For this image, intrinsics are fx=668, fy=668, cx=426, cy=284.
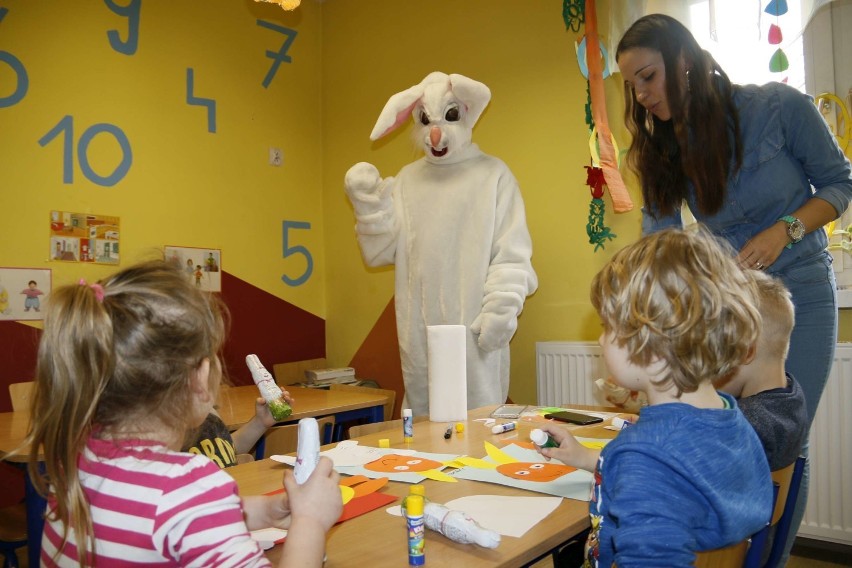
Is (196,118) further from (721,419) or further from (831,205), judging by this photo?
(721,419)

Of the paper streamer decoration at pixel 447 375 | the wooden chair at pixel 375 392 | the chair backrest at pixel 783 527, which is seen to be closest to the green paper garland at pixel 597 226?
the wooden chair at pixel 375 392

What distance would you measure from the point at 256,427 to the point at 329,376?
1.94 metres

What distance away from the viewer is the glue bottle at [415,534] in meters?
0.80

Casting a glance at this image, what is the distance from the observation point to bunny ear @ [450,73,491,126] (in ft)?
8.53

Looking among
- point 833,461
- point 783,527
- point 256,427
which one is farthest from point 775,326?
point 833,461

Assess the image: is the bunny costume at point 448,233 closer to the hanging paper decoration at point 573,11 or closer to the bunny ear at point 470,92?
the bunny ear at point 470,92

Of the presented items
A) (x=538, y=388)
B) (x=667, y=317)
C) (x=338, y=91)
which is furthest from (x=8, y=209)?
(x=667, y=317)

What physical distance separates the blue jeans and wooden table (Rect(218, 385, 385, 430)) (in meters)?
1.59

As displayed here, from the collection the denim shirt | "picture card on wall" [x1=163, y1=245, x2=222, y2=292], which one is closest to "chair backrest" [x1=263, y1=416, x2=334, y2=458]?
the denim shirt

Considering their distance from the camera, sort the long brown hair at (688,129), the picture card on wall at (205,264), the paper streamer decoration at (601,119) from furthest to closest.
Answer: the picture card on wall at (205,264), the paper streamer decoration at (601,119), the long brown hair at (688,129)

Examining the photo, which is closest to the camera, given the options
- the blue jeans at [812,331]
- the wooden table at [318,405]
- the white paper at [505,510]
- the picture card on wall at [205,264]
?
the white paper at [505,510]

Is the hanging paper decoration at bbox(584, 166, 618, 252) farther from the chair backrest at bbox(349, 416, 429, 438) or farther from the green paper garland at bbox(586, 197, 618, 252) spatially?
the chair backrest at bbox(349, 416, 429, 438)

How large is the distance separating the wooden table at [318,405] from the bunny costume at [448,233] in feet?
0.68

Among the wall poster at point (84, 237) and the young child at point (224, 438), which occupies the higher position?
the wall poster at point (84, 237)
